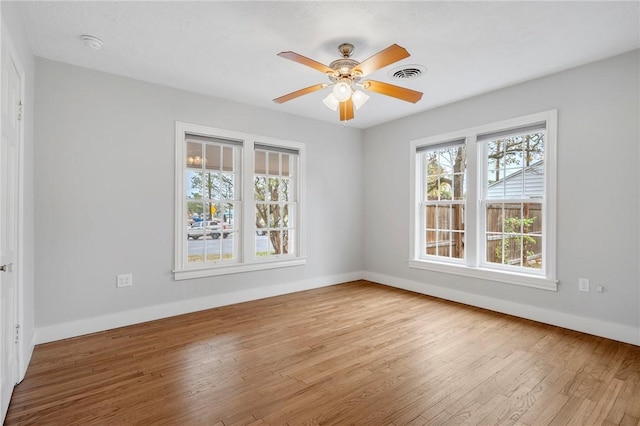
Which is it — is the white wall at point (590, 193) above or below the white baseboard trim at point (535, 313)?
above

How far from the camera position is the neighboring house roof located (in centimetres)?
377

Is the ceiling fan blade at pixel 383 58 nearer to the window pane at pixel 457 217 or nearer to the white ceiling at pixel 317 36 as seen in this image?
the white ceiling at pixel 317 36

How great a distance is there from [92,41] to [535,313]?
5049 millimetres

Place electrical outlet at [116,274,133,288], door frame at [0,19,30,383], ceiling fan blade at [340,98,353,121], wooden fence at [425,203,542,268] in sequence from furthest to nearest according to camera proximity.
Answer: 1. wooden fence at [425,203,542,268]
2. electrical outlet at [116,274,133,288]
3. ceiling fan blade at [340,98,353,121]
4. door frame at [0,19,30,383]

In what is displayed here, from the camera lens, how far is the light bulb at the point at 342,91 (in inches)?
107

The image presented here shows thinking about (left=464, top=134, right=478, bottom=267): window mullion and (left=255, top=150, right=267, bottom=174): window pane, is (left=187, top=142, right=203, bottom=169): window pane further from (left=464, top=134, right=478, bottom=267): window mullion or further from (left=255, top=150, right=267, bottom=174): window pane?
(left=464, top=134, right=478, bottom=267): window mullion

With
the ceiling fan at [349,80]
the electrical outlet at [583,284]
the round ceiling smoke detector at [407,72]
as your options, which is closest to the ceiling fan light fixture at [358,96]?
the ceiling fan at [349,80]

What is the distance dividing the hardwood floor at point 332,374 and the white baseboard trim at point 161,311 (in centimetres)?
12

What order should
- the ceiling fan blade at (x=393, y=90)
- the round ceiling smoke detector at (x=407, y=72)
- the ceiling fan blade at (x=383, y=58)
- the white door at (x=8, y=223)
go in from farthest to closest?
the round ceiling smoke detector at (x=407, y=72) → the ceiling fan blade at (x=393, y=90) → the ceiling fan blade at (x=383, y=58) → the white door at (x=8, y=223)

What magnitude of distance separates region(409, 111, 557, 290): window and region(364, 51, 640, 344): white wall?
0.39 ft

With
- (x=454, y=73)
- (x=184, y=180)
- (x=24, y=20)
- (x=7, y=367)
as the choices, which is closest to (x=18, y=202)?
(x=7, y=367)

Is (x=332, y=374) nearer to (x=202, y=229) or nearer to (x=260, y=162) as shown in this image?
(x=202, y=229)

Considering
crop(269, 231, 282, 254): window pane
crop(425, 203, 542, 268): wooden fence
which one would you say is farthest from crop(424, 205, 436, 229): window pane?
crop(269, 231, 282, 254): window pane

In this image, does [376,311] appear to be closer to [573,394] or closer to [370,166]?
[573,394]
